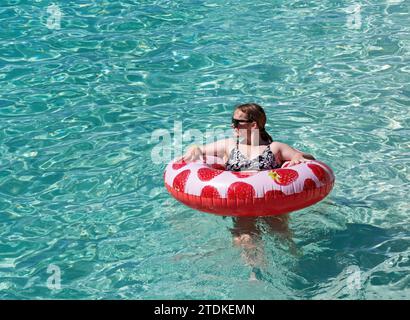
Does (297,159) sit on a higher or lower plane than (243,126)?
lower

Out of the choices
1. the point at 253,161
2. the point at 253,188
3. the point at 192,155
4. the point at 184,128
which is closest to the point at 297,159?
the point at 253,161

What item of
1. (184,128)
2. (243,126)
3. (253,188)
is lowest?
(184,128)

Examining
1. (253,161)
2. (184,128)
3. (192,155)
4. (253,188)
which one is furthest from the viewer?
(184,128)

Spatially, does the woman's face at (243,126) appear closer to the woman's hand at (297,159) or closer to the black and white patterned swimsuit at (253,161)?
the black and white patterned swimsuit at (253,161)

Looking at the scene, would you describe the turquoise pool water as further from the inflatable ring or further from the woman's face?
the woman's face

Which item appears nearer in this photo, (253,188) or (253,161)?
(253,188)

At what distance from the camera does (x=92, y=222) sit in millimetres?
5984

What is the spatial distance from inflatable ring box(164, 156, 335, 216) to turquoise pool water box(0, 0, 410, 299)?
1.39 ft

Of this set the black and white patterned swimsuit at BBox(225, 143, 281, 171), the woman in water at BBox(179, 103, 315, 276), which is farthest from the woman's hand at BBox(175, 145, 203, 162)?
the black and white patterned swimsuit at BBox(225, 143, 281, 171)

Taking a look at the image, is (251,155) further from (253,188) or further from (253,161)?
(253,188)

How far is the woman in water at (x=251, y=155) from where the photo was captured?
5.41 metres

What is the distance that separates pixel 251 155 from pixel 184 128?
7.24ft

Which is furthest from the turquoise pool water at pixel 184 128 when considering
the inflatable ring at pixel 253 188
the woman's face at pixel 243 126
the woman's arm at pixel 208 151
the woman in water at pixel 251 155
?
the woman's face at pixel 243 126

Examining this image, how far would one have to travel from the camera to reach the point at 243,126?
545 cm
